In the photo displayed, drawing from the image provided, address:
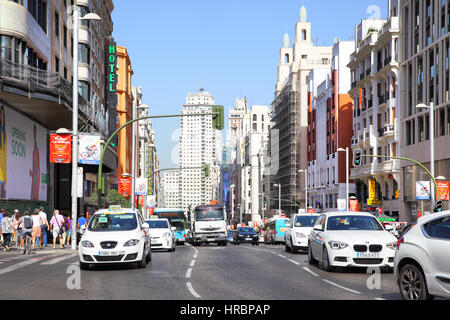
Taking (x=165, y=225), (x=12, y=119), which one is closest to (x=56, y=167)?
(x=12, y=119)

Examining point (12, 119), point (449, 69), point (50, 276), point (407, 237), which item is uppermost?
point (449, 69)

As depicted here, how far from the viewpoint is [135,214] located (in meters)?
20.7

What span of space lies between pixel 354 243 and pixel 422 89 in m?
39.3

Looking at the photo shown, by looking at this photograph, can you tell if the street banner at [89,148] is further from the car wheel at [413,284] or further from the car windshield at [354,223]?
the car wheel at [413,284]

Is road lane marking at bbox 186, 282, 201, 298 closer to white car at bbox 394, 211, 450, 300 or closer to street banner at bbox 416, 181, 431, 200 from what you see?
white car at bbox 394, 211, 450, 300

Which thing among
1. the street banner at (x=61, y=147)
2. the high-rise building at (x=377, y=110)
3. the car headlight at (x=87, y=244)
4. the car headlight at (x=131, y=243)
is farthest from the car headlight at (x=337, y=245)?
the high-rise building at (x=377, y=110)

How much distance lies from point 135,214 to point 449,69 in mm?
34043

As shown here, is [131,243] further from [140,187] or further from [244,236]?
[244,236]

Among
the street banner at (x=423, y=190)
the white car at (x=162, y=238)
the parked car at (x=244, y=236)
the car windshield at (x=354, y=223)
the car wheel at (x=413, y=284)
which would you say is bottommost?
the parked car at (x=244, y=236)

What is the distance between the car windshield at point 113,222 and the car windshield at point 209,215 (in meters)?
26.1

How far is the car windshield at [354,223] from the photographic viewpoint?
18.8 metres
